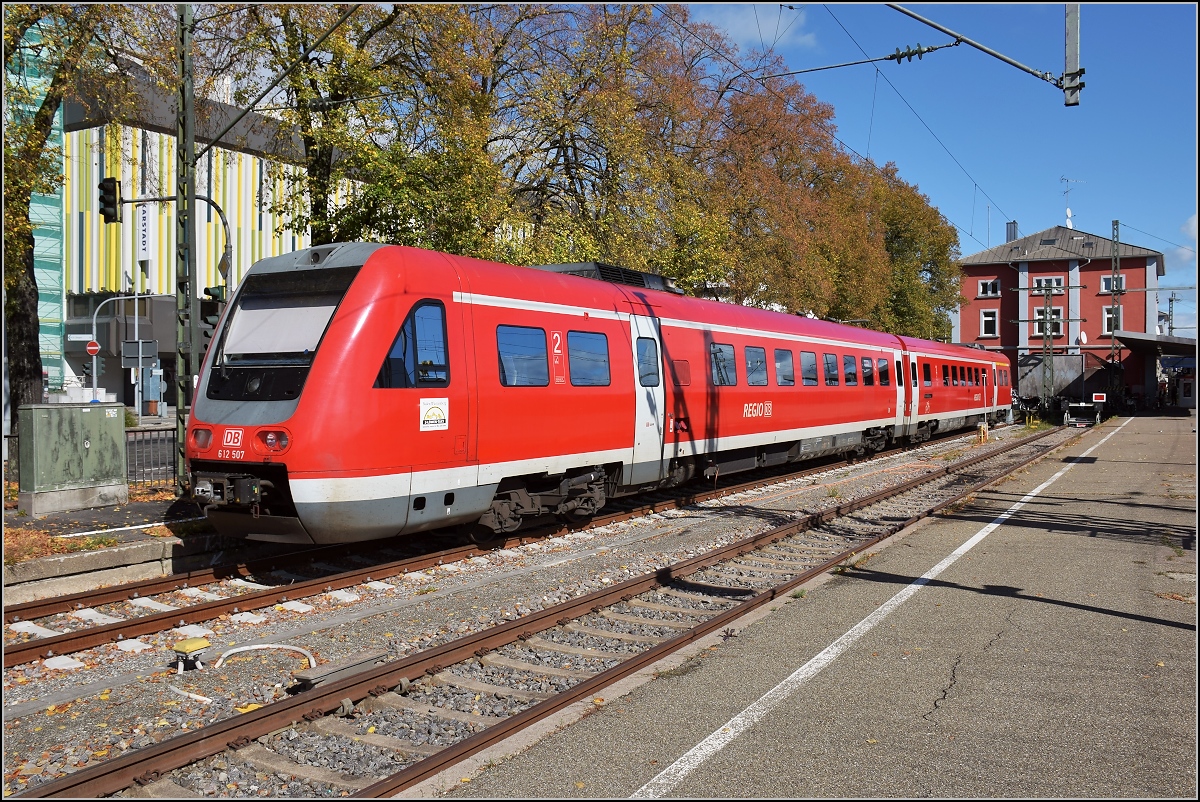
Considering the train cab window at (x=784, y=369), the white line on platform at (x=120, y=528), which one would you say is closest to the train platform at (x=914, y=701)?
the white line on platform at (x=120, y=528)

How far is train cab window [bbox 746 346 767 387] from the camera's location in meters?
16.2

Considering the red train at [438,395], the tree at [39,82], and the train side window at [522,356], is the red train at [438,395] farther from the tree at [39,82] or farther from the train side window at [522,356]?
the tree at [39,82]

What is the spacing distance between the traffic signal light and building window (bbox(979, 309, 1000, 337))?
6210cm

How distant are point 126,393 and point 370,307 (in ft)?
156

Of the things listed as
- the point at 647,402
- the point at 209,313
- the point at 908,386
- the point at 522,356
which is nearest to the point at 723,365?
the point at 647,402

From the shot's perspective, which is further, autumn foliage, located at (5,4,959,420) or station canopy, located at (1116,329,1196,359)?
station canopy, located at (1116,329,1196,359)

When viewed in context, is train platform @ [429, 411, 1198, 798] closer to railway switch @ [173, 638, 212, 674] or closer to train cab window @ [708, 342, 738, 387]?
railway switch @ [173, 638, 212, 674]

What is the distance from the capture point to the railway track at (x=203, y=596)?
7.23 metres

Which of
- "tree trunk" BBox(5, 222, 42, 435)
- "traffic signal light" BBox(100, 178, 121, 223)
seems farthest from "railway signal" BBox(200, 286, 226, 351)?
"tree trunk" BBox(5, 222, 42, 435)

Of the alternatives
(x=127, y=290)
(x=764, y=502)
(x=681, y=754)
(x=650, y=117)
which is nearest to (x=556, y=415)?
(x=764, y=502)

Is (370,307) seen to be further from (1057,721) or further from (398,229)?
(398,229)

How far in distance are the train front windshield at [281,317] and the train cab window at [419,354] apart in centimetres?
67

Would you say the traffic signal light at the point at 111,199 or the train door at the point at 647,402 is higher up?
the traffic signal light at the point at 111,199

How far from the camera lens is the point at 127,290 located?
156 feet
